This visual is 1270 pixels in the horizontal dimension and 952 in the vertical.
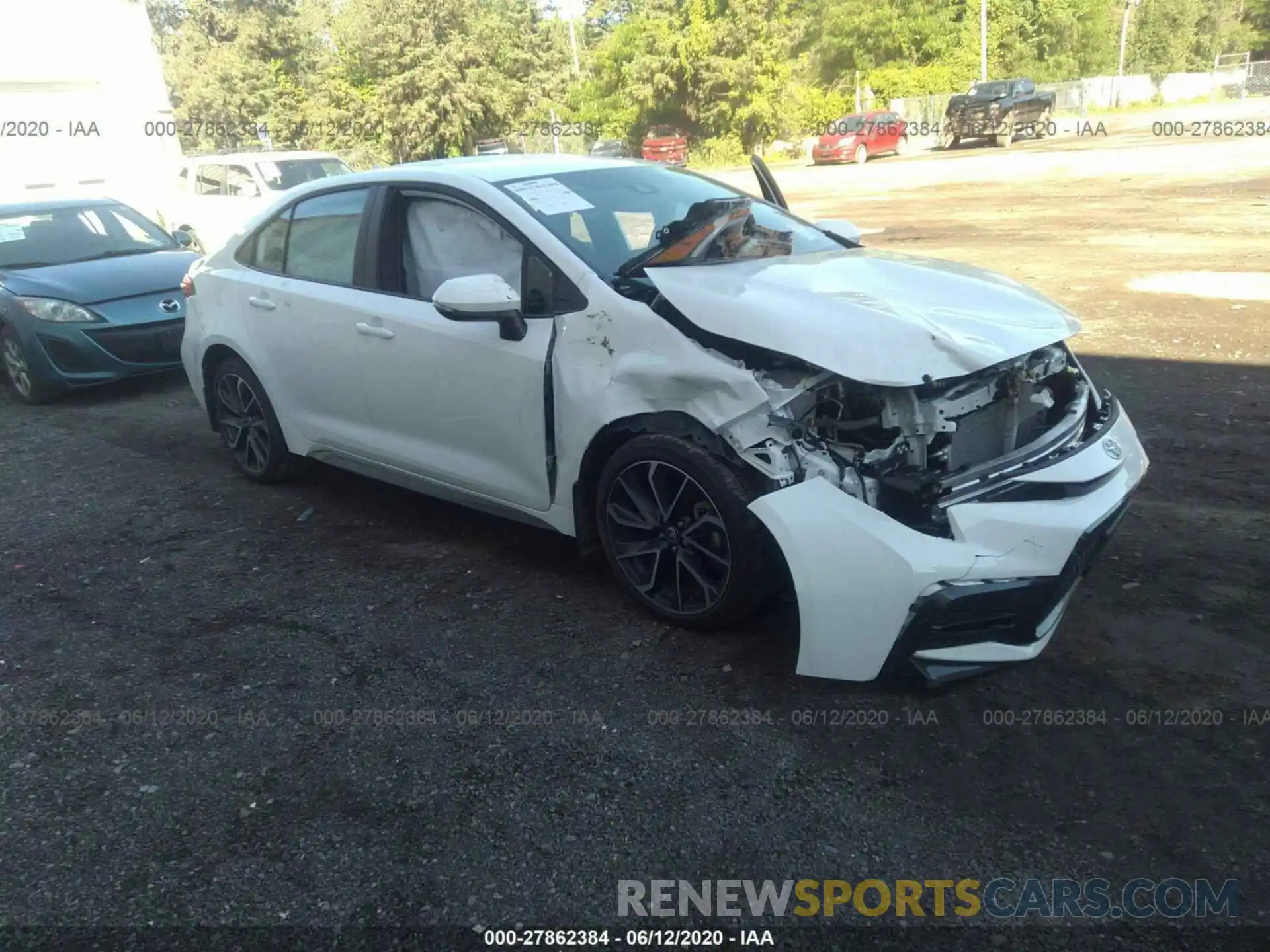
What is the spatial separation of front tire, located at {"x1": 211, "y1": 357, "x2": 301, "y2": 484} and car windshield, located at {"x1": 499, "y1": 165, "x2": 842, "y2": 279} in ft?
6.50

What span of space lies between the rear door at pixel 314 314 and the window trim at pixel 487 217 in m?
0.11

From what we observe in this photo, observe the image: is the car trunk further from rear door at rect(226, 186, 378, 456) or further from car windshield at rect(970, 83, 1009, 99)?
rear door at rect(226, 186, 378, 456)

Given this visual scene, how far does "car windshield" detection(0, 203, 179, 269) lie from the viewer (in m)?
8.14

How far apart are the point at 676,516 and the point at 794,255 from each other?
1300 millimetres

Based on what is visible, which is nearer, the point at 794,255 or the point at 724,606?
the point at 724,606

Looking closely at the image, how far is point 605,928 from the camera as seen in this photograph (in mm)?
2416

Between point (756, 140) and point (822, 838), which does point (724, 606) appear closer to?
point (822, 838)

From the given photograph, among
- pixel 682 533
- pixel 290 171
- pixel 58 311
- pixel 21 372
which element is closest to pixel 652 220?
pixel 682 533

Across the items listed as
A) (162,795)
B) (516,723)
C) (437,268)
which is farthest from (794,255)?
(162,795)

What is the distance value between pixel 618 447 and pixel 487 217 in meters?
1.17

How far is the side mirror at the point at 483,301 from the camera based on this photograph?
365cm

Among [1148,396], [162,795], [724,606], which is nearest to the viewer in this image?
[162,795]

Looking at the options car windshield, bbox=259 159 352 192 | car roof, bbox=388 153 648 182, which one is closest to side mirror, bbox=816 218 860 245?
car roof, bbox=388 153 648 182

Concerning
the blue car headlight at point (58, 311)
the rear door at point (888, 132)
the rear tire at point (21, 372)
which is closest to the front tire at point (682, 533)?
the blue car headlight at point (58, 311)
